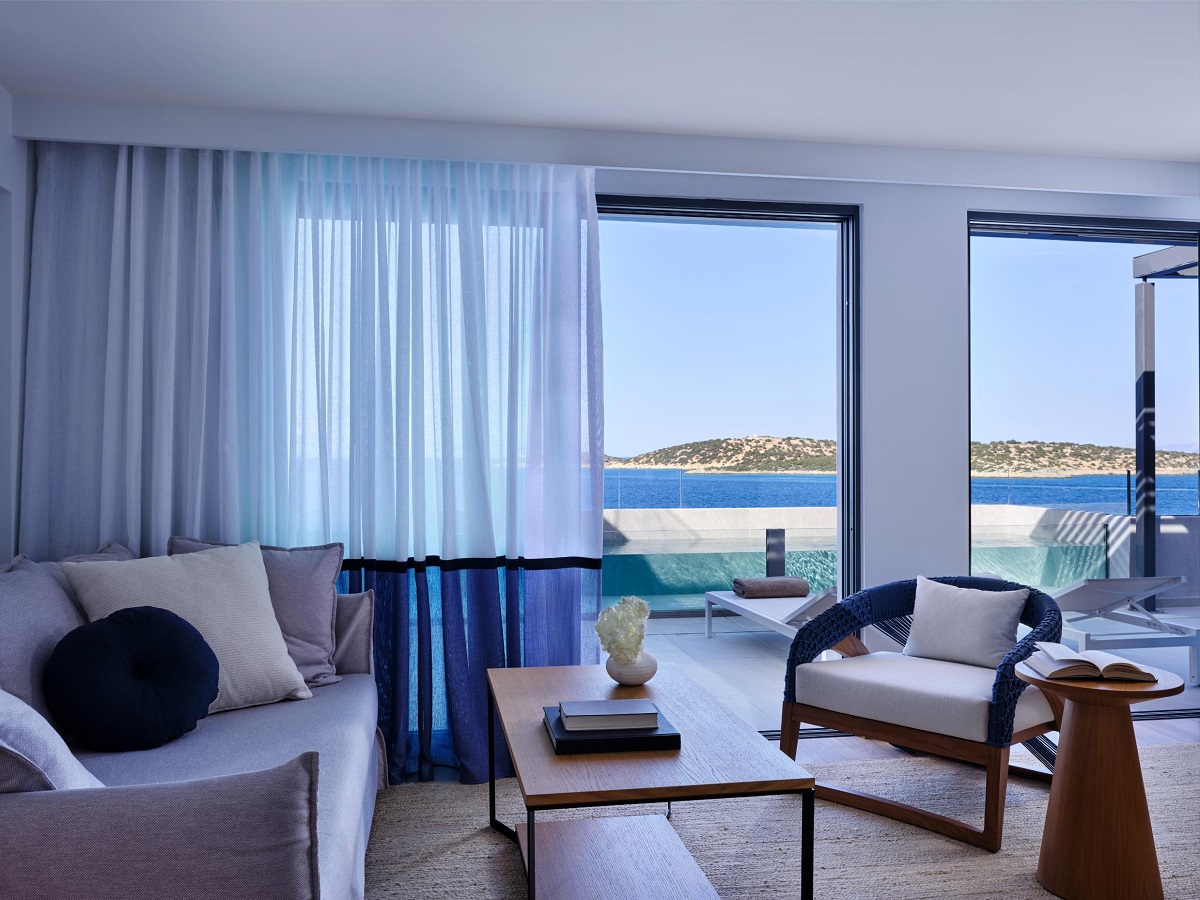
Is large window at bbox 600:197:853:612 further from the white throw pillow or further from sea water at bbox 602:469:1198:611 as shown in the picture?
the white throw pillow

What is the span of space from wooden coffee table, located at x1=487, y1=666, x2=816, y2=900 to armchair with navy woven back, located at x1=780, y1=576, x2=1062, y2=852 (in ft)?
2.25

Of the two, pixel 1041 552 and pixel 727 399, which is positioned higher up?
pixel 727 399

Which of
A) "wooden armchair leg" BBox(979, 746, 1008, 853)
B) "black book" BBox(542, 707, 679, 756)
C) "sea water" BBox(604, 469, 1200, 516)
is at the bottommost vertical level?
"wooden armchair leg" BBox(979, 746, 1008, 853)

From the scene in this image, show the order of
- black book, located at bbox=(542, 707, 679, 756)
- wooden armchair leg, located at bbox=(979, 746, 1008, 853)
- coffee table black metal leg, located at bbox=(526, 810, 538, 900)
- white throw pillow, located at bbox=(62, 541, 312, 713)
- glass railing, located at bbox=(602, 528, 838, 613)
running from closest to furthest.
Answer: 1. coffee table black metal leg, located at bbox=(526, 810, 538, 900)
2. black book, located at bbox=(542, 707, 679, 756)
3. white throw pillow, located at bbox=(62, 541, 312, 713)
4. wooden armchair leg, located at bbox=(979, 746, 1008, 853)
5. glass railing, located at bbox=(602, 528, 838, 613)

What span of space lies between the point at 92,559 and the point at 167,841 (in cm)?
201

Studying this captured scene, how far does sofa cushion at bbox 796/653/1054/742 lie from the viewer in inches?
112

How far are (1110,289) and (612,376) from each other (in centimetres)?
247

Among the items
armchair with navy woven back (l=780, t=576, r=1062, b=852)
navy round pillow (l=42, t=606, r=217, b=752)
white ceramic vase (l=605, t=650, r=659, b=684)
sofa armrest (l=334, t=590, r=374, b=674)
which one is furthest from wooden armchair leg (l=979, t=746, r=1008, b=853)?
navy round pillow (l=42, t=606, r=217, b=752)

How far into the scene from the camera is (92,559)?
2916 millimetres

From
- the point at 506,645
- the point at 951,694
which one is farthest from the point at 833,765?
the point at 506,645

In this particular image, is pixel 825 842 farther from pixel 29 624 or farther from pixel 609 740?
pixel 29 624

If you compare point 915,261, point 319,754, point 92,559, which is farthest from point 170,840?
point 915,261

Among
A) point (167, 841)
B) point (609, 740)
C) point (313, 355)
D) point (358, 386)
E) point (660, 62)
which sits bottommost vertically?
point (609, 740)

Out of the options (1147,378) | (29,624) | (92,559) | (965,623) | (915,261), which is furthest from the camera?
(1147,378)
